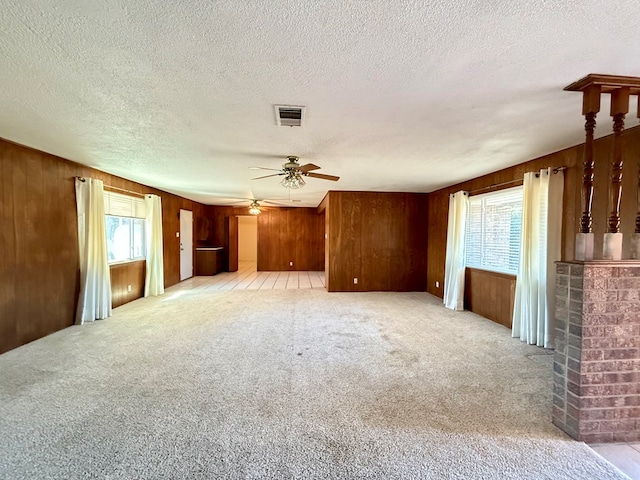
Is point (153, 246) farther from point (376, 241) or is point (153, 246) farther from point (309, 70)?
point (309, 70)

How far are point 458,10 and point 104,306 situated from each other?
5443 millimetres

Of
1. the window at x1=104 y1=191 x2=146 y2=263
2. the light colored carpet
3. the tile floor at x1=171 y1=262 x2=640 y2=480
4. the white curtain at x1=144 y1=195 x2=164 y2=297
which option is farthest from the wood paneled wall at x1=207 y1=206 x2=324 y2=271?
A: the light colored carpet

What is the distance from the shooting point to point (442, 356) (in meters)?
3.15

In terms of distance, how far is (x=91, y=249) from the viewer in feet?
13.8

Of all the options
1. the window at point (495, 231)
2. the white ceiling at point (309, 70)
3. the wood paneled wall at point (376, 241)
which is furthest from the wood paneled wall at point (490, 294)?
the white ceiling at point (309, 70)

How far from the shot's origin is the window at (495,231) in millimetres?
4176

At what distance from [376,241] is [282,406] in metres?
4.92

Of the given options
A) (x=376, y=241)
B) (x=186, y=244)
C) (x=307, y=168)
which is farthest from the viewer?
(x=186, y=244)

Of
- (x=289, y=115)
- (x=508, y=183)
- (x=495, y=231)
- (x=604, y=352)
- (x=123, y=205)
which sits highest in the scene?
(x=289, y=115)

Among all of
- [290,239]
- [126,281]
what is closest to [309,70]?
[126,281]

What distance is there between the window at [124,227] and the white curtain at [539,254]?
6.30 metres

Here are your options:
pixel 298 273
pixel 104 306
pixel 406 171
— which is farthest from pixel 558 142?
pixel 298 273

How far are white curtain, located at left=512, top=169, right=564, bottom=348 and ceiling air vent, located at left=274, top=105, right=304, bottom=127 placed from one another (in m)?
3.10

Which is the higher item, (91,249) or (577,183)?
(577,183)
